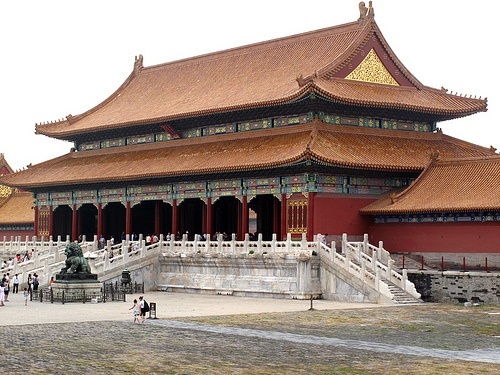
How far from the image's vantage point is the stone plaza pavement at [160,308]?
4091 centimetres

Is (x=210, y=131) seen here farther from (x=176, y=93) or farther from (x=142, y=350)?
(x=142, y=350)

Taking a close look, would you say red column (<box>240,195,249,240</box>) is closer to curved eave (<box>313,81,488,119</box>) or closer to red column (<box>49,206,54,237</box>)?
curved eave (<box>313,81,488,119</box>)

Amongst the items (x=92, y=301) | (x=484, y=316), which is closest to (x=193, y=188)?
(x=92, y=301)

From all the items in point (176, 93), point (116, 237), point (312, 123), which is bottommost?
point (116, 237)

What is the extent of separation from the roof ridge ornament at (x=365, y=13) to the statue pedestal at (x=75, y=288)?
23822 mm

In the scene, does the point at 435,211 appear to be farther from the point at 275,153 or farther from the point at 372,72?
the point at 372,72

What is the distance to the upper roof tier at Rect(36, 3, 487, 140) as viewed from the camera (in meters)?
60.3

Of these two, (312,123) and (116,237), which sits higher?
(312,123)

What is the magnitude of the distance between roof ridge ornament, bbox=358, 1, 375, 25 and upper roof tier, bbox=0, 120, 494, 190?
691 cm

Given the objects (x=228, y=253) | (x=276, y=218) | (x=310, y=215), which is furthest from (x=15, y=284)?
(x=276, y=218)

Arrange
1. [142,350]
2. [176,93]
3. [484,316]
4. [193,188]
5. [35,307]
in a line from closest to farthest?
[142,350]
[484,316]
[35,307]
[193,188]
[176,93]

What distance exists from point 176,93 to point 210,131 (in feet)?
25.5

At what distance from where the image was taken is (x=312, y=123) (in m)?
59.2

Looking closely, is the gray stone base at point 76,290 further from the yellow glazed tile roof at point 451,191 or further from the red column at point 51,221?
the red column at point 51,221
